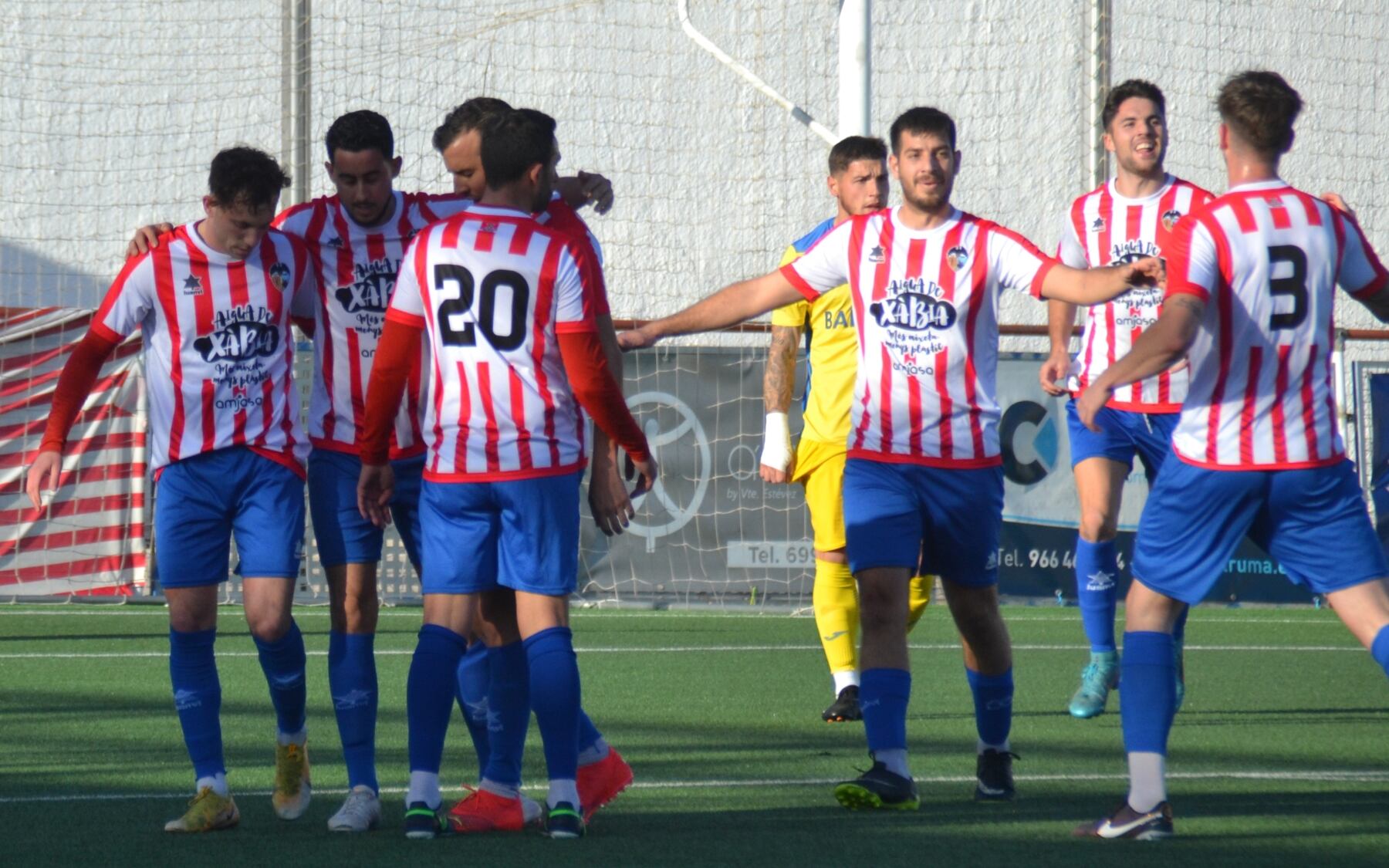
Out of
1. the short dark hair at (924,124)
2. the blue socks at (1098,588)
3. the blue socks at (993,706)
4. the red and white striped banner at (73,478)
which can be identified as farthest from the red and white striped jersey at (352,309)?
the red and white striped banner at (73,478)

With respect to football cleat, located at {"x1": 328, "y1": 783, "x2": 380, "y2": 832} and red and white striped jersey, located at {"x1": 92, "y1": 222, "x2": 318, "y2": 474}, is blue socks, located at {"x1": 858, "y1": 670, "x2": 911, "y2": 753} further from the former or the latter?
red and white striped jersey, located at {"x1": 92, "y1": 222, "x2": 318, "y2": 474}

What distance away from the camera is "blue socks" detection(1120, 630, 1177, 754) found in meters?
4.18

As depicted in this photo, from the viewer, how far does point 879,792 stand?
4590 mm

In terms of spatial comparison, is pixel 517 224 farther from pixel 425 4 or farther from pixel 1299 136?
pixel 1299 136

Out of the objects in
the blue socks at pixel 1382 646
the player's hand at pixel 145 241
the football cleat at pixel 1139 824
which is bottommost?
the football cleat at pixel 1139 824

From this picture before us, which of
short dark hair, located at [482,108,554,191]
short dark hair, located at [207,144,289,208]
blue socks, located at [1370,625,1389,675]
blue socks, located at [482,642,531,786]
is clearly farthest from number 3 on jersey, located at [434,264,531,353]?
blue socks, located at [1370,625,1389,675]

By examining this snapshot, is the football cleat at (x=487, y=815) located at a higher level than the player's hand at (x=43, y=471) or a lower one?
lower

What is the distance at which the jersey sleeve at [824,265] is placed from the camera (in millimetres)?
4977

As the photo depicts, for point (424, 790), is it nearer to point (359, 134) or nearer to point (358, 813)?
point (358, 813)

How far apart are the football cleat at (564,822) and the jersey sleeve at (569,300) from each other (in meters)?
1.21

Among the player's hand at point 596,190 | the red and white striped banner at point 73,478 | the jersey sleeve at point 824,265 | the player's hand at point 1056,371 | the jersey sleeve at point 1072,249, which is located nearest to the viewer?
the jersey sleeve at point 824,265

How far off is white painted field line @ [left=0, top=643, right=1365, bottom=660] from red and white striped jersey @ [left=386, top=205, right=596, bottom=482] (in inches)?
181

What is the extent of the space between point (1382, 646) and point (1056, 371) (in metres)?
2.17

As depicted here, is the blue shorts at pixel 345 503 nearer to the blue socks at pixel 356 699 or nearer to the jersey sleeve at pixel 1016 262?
the blue socks at pixel 356 699
